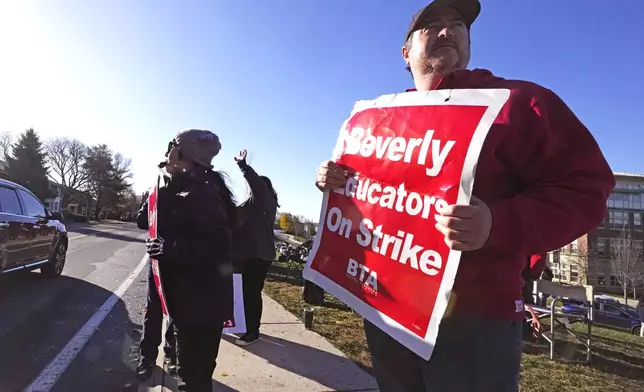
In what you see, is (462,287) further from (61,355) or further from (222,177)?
(61,355)

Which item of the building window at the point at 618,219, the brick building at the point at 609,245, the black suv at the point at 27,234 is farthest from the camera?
the building window at the point at 618,219

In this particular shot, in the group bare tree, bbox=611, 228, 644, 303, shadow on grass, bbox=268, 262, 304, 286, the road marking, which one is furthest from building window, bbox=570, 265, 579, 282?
the road marking

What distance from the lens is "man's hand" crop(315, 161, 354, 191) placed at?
160 cm

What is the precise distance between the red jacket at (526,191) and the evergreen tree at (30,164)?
209ft

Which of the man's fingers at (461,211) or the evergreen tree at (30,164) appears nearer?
the man's fingers at (461,211)

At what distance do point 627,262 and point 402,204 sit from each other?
62423mm

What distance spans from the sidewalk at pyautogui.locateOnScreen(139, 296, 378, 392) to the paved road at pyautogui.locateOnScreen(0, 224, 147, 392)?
2.06ft

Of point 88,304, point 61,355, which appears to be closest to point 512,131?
point 61,355

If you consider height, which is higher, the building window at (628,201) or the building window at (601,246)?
the building window at (628,201)

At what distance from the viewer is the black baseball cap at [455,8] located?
A: 1492mm

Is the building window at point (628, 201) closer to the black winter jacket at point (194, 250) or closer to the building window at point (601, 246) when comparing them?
the building window at point (601, 246)

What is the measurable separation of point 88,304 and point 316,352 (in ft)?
13.9

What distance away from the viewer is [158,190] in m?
2.78

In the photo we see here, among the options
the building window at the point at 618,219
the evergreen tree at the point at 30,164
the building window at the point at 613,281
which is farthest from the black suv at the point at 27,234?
the building window at the point at 618,219
